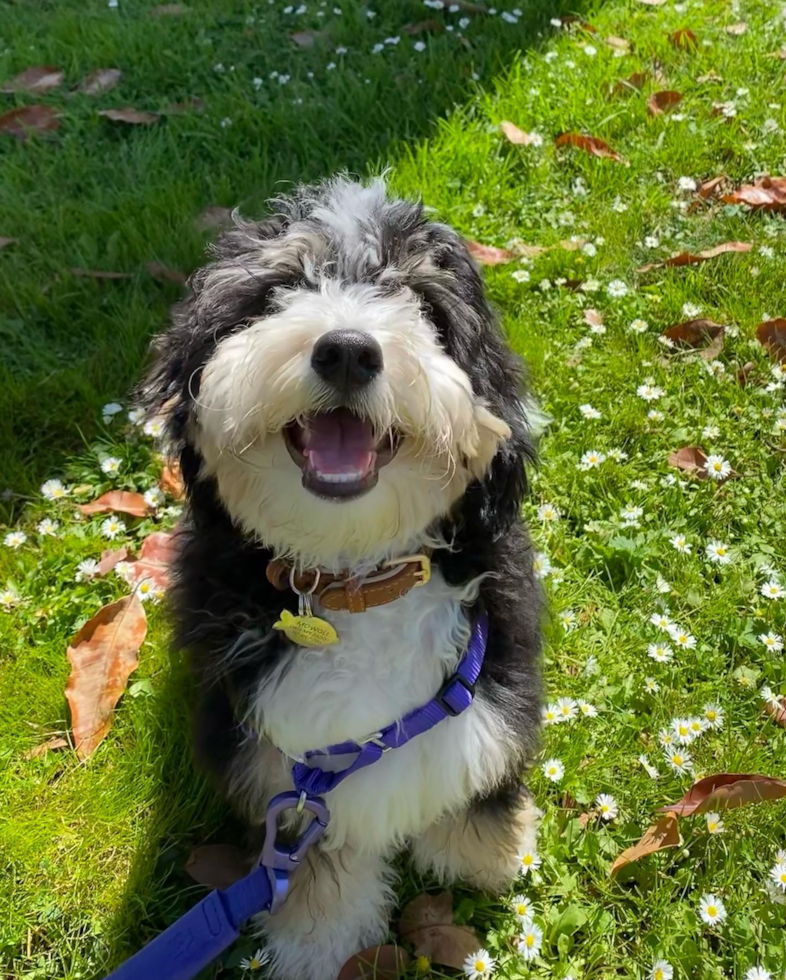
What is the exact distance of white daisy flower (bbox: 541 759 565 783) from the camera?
6.92 feet

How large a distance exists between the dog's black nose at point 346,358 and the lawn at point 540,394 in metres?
1.23

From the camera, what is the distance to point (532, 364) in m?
3.05

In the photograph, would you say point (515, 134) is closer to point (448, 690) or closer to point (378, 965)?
point (448, 690)

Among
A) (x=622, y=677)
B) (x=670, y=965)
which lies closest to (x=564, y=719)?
(x=622, y=677)

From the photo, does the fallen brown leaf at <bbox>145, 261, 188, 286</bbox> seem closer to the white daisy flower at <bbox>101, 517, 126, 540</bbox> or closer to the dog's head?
the white daisy flower at <bbox>101, 517, 126, 540</bbox>

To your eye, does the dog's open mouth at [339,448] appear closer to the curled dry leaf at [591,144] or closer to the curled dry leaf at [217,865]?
the curled dry leaf at [217,865]

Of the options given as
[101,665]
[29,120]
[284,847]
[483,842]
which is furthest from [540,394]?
[29,120]

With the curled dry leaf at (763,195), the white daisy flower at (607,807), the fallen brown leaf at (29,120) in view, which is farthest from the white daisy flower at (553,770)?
the fallen brown leaf at (29,120)

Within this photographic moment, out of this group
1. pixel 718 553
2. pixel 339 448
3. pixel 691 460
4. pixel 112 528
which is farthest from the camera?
pixel 691 460

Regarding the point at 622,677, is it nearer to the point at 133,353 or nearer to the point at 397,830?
the point at 397,830

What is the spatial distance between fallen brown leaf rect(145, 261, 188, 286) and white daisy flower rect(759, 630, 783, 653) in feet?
8.01

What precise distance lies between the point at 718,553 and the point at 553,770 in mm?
874

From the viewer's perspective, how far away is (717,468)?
2691 millimetres

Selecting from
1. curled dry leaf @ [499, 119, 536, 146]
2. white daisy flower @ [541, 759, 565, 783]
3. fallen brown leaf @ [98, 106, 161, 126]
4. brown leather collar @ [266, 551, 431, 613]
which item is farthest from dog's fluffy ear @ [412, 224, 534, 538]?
fallen brown leaf @ [98, 106, 161, 126]
